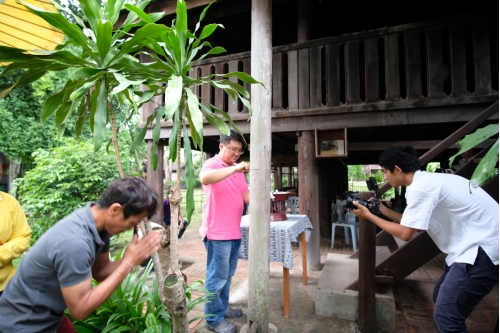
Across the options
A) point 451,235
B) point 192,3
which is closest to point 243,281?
point 451,235

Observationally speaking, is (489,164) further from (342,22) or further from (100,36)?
(342,22)

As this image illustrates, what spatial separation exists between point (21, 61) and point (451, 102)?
445 cm

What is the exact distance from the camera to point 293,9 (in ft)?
18.9

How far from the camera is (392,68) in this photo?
410 centimetres

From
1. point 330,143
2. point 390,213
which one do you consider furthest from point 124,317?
point 330,143

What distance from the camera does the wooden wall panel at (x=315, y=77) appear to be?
445cm

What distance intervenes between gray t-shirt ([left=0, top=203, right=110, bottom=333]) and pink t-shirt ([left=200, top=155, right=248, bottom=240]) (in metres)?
1.31

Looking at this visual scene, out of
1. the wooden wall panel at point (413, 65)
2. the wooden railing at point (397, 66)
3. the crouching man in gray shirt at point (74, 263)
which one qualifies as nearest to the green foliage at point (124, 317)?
the crouching man in gray shirt at point (74, 263)

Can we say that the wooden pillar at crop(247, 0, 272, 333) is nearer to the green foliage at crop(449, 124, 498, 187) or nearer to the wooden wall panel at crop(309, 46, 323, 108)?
the green foliage at crop(449, 124, 498, 187)

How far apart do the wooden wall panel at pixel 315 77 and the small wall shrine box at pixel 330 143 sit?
0.46 m

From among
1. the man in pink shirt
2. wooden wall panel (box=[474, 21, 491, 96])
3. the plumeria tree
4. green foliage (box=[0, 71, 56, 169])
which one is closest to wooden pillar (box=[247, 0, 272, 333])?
the man in pink shirt

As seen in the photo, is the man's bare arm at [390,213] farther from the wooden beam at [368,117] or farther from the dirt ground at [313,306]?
the wooden beam at [368,117]

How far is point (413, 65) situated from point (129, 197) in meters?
4.22

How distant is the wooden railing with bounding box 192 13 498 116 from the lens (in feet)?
12.2
